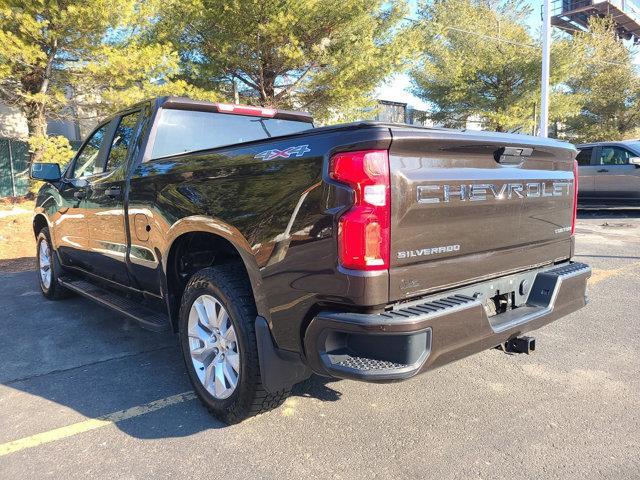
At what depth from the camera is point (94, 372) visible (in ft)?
12.3

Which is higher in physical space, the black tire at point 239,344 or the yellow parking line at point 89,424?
the black tire at point 239,344

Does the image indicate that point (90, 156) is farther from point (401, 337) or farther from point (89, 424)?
point (401, 337)

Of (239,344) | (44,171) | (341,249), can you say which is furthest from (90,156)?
(341,249)

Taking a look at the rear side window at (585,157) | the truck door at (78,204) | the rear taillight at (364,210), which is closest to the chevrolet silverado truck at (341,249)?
the rear taillight at (364,210)

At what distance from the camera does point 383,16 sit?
558 inches

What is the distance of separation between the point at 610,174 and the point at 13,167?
16.9m

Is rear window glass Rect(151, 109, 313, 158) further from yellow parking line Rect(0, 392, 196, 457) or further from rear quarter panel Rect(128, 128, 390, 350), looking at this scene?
yellow parking line Rect(0, 392, 196, 457)

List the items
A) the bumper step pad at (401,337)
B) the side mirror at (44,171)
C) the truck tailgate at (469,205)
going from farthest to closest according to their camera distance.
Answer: the side mirror at (44,171), the truck tailgate at (469,205), the bumper step pad at (401,337)

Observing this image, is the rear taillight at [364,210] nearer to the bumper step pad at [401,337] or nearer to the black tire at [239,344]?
the bumper step pad at [401,337]

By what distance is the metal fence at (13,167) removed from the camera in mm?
15641

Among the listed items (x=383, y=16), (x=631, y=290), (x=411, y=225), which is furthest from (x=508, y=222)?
(x=383, y=16)

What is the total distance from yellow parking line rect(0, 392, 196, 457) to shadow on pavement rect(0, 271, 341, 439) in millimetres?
57

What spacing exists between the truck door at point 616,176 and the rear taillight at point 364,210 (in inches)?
467

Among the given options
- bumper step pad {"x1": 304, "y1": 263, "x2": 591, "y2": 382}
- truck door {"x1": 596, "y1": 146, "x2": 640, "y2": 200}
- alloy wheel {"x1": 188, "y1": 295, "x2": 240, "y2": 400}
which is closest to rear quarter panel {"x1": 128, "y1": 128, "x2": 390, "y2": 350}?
bumper step pad {"x1": 304, "y1": 263, "x2": 591, "y2": 382}
